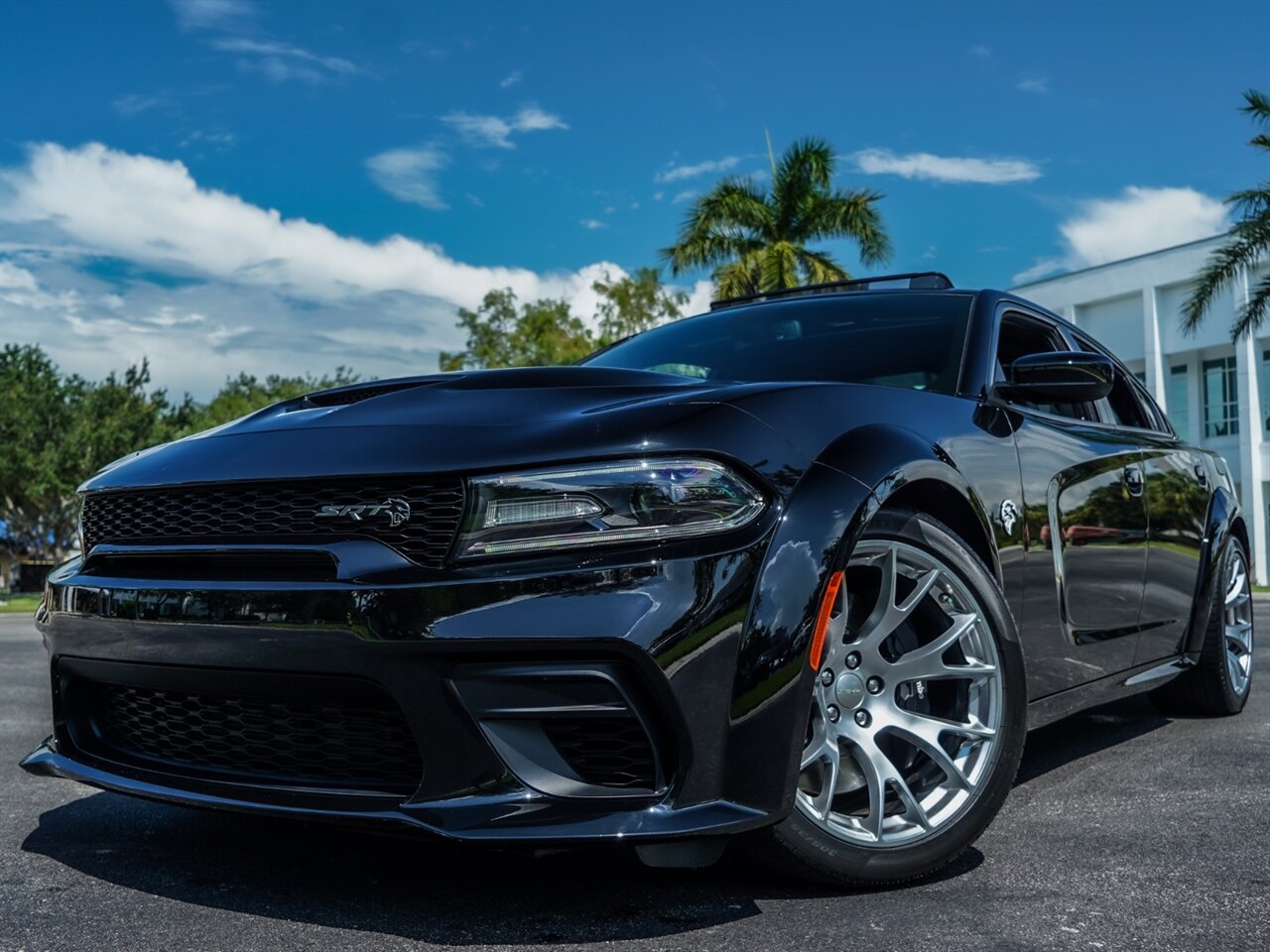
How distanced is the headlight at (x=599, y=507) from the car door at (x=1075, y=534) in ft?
4.14

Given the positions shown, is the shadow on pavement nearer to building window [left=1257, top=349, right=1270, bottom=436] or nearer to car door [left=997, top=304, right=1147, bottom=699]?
car door [left=997, top=304, right=1147, bottom=699]

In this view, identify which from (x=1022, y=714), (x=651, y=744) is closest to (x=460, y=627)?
(x=651, y=744)

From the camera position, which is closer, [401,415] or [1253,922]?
[1253,922]

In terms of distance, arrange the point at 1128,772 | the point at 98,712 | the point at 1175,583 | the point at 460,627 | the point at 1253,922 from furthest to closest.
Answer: the point at 1175,583
the point at 1128,772
the point at 98,712
the point at 1253,922
the point at 460,627

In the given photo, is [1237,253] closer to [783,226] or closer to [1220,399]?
[783,226]

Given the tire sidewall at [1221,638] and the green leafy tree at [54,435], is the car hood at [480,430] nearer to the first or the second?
the tire sidewall at [1221,638]

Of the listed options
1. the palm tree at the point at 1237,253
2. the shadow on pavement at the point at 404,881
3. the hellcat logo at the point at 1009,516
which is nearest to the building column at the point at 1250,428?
the palm tree at the point at 1237,253

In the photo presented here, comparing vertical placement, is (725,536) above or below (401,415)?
below

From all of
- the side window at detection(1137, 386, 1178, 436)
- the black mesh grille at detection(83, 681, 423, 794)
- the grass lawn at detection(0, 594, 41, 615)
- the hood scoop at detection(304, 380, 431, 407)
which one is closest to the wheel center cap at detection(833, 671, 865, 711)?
the black mesh grille at detection(83, 681, 423, 794)

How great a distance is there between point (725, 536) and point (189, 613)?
1.08m

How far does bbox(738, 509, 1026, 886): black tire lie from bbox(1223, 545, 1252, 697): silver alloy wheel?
2.62 m

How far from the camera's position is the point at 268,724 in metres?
2.52

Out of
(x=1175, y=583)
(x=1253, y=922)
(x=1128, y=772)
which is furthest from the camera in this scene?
(x=1175, y=583)

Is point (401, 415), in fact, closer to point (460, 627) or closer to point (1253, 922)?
point (460, 627)
